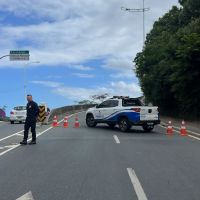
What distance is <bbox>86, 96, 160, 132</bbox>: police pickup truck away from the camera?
2583cm

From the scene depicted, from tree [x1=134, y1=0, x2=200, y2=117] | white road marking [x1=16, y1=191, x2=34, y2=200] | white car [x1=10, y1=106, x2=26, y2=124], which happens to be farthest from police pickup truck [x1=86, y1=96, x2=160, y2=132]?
white road marking [x1=16, y1=191, x2=34, y2=200]

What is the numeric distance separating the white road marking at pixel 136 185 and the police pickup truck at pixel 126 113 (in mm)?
13839

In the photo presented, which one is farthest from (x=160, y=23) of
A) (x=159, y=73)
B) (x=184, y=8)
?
(x=159, y=73)

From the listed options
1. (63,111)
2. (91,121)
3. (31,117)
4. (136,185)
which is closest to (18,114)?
(91,121)

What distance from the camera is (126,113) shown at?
2609 cm

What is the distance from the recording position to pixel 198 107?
34.7 m

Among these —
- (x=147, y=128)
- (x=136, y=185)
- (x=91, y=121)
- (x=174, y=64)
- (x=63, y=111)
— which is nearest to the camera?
(x=136, y=185)

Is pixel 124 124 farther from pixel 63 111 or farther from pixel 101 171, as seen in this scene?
pixel 63 111

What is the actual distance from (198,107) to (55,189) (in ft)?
86.5

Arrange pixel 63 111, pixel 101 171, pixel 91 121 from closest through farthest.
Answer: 1. pixel 101 171
2. pixel 91 121
3. pixel 63 111

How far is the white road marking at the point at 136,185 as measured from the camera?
8.84 metres

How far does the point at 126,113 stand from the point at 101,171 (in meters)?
14.4

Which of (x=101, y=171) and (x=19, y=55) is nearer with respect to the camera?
(x=101, y=171)

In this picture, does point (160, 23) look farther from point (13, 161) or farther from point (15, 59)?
point (13, 161)
